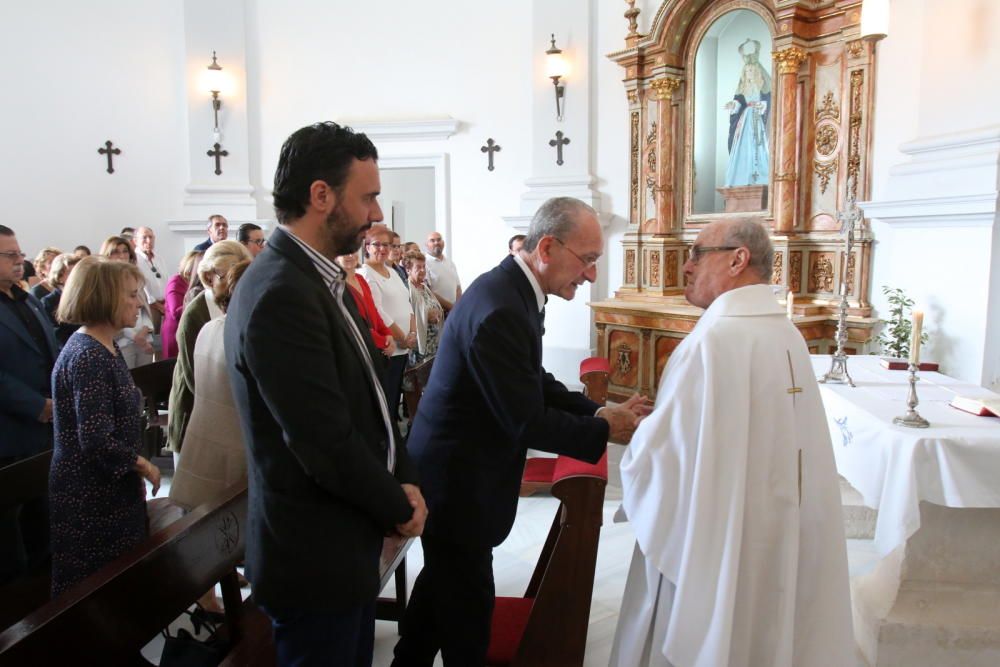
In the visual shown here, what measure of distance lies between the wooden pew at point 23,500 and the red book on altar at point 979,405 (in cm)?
353

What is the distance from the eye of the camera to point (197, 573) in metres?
2.03

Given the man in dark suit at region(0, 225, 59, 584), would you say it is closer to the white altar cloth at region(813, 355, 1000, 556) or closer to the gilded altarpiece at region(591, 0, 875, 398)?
the white altar cloth at region(813, 355, 1000, 556)

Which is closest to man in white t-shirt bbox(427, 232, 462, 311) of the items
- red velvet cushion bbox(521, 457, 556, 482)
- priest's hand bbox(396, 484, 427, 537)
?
red velvet cushion bbox(521, 457, 556, 482)

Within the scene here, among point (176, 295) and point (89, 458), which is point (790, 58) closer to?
point (176, 295)

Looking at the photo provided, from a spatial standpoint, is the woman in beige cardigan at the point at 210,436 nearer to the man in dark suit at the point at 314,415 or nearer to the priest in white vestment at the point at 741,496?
the man in dark suit at the point at 314,415

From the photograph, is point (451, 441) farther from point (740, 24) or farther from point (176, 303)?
point (740, 24)

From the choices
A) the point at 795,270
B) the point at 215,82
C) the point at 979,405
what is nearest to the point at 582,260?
the point at 979,405

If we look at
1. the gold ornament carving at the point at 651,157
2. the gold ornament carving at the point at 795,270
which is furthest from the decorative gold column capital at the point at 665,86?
the gold ornament carving at the point at 795,270

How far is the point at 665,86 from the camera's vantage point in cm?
670

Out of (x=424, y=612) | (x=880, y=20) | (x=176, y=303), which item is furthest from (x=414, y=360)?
(x=880, y=20)

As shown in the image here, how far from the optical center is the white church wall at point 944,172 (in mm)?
4527

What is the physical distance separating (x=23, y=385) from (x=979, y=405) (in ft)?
12.7

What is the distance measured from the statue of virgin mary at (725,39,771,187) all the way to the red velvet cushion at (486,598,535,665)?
4669 millimetres

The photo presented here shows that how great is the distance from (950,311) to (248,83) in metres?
7.67
